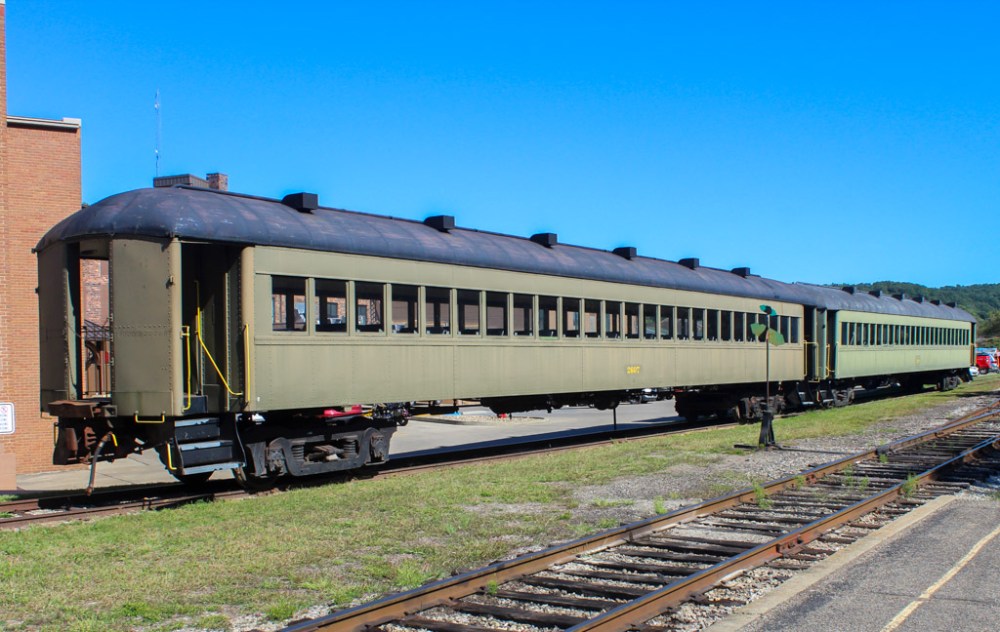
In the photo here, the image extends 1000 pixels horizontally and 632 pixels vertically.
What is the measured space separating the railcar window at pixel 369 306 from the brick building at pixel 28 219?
8432mm

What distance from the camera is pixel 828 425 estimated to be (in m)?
20.0

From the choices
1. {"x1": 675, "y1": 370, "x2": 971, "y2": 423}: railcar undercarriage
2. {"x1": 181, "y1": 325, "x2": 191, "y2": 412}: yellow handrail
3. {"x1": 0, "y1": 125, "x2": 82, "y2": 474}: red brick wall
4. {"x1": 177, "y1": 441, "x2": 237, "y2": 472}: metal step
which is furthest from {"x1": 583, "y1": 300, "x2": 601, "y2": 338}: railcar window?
{"x1": 0, "y1": 125, "x2": 82, "y2": 474}: red brick wall

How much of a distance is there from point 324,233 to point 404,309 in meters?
1.75

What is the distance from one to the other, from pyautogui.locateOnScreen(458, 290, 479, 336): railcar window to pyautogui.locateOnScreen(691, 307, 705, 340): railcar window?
732 centimetres

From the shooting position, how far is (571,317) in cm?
1619

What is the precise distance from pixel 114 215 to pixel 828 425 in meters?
15.7

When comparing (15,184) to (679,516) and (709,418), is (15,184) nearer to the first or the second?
(679,516)

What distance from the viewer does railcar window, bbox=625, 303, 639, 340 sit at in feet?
57.8

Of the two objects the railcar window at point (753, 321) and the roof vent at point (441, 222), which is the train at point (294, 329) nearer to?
the roof vent at point (441, 222)

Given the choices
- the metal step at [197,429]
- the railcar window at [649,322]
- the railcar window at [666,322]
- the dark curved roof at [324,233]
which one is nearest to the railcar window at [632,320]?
the railcar window at [649,322]

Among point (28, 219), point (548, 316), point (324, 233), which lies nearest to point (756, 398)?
point (548, 316)

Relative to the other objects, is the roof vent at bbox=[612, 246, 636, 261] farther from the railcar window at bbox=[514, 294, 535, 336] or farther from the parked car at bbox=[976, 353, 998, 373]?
the parked car at bbox=[976, 353, 998, 373]

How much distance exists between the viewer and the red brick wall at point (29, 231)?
17.5 metres

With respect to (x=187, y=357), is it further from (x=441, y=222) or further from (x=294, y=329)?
(x=441, y=222)
